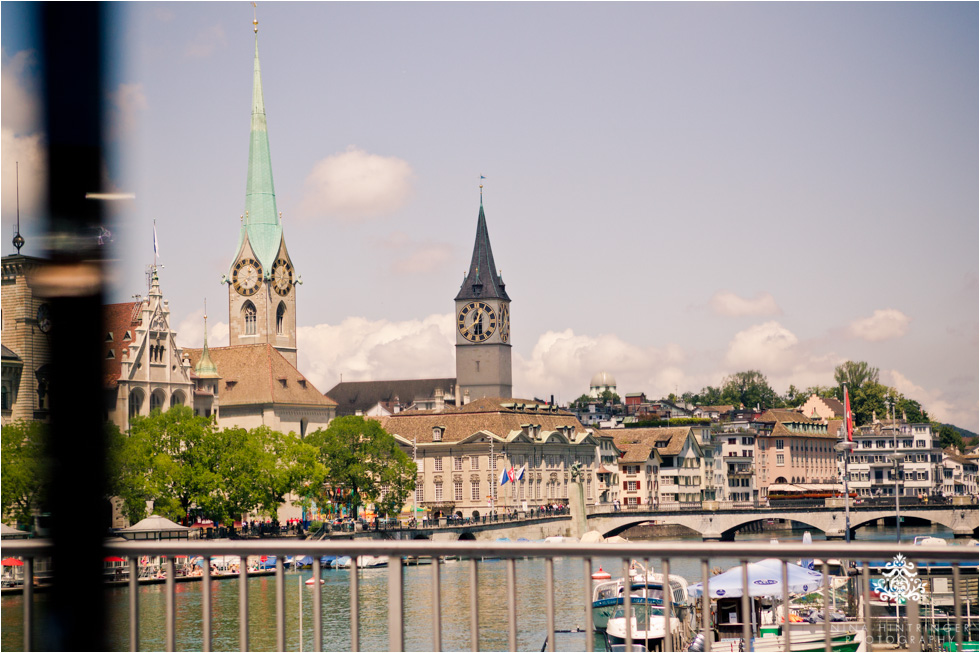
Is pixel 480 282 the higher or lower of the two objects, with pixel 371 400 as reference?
higher

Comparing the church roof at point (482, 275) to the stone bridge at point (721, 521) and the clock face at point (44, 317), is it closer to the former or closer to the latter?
the stone bridge at point (721, 521)

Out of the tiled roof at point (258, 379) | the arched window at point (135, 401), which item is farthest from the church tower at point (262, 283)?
the arched window at point (135, 401)

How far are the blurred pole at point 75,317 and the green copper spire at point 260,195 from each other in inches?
3960

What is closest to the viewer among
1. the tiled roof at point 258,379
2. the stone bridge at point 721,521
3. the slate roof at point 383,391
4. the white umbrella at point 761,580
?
the white umbrella at point 761,580

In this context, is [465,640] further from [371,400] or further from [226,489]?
[371,400]

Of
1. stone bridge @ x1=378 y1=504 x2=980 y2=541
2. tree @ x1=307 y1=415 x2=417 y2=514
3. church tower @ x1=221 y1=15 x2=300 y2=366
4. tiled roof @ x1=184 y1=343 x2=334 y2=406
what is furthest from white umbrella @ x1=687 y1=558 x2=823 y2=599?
church tower @ x1=221 y1=15 x2=300 y2=366

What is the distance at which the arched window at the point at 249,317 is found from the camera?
370 feet

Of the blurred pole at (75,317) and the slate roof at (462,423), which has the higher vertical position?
the slate roof at (462,423)

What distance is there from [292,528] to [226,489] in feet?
27.2

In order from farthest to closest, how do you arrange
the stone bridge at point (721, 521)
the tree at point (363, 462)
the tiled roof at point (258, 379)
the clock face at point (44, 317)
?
the tiled roof at point (258, 379) < the stone bridge at point (721, 521) < the tree at point (363, 462) < the clock face at point (44, 317)

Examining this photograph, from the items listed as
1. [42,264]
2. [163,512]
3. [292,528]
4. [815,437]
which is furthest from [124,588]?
[815,437]

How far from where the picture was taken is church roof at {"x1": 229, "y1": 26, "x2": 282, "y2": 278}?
106m

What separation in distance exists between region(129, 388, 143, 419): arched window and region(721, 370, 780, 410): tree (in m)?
106

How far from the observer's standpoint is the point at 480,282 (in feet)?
476
